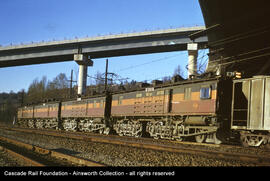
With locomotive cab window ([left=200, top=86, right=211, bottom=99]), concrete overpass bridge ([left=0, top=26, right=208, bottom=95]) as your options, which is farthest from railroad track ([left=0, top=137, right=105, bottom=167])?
concrete overpass bridge ([left=0, top=26, right=208, bottom=95])

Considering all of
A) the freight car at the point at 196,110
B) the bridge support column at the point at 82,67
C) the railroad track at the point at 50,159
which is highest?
the bridge support column at the point at 82,67

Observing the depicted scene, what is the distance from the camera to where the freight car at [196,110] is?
13.9 m

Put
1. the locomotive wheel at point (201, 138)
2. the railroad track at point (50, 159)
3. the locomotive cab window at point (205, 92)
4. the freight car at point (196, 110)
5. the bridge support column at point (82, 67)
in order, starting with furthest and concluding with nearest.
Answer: the bridge support column at point (82, 67), the locomotive wheel at point (201, 138), the locomotive cab window at point (205, 92), the freight car at point (196, 110), the railroad track at point (50, 159)

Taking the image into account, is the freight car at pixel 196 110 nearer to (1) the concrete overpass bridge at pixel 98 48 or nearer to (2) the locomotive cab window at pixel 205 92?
(2) the locomotive cab window at pixel 205 92

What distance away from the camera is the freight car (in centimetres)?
1392

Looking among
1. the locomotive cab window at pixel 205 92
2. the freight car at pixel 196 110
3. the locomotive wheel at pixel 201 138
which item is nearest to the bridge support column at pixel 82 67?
the freight car at pixel 196 110

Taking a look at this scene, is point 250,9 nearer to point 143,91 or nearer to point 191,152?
point 143,91

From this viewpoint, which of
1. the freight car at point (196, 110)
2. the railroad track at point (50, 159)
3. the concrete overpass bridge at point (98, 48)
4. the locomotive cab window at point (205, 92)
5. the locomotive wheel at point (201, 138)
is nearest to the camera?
the railroad track at point (50, 159)

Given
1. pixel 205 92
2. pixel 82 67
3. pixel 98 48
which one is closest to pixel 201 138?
pixel 205 92

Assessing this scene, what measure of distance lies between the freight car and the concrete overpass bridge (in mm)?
21914

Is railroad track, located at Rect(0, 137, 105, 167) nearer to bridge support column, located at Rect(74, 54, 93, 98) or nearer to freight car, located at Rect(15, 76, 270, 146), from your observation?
freight car, located at Rect(15, 76, 270, 146)

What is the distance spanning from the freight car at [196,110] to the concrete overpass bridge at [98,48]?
21.9 meters

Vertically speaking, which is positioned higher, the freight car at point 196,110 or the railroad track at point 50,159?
the freight car at point 196,110

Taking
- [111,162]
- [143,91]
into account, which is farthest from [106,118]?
[111,162]
